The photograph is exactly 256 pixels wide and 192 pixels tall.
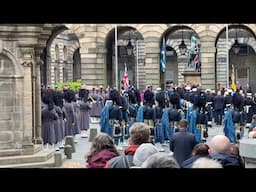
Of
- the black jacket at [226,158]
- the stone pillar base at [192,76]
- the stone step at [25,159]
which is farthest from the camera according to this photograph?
the stone pillar base at [192,76]

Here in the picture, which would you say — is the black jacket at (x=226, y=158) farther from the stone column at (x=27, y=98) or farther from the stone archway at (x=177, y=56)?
the stone archway at (x=177, y=56)

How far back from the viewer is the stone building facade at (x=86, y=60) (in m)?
14.4

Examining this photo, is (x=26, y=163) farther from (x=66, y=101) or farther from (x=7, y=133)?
(x=66, y=101)

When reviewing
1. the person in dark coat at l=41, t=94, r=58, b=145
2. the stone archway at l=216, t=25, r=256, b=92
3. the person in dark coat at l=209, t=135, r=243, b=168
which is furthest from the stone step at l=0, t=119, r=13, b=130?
the stone archway at l=216, t=25, r=256, b=92

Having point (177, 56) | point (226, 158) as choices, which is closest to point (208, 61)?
point (177, 56)

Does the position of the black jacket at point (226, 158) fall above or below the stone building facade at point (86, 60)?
below

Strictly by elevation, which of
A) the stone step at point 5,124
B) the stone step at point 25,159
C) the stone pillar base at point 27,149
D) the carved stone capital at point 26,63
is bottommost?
the stone step at point 25,159

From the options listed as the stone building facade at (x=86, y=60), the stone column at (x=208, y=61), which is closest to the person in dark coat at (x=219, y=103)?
the stone building facade at (x=86, y=60)

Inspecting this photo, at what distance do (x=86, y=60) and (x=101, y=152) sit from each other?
32.8 meters

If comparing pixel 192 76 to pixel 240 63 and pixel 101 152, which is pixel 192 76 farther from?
pixel 101 152

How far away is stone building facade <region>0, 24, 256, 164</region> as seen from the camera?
14.4m

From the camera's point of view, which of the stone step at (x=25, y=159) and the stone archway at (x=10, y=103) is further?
the stone archway at (x=10, y=103)
